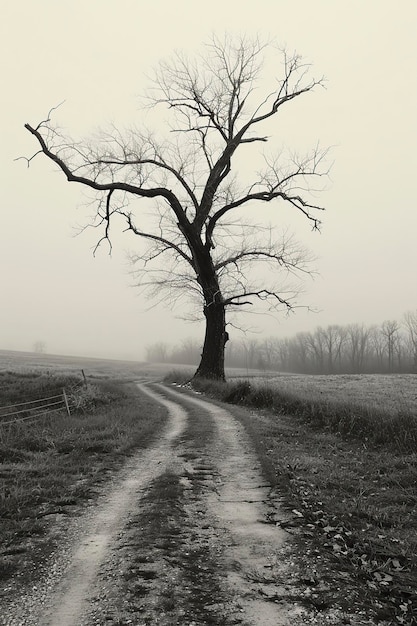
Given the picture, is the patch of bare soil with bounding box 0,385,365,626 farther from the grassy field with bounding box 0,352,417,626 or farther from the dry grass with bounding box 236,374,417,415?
the dry grass with bounding box 236,374,417,415

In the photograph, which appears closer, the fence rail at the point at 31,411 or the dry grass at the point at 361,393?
the dry grass at the point at 361,393

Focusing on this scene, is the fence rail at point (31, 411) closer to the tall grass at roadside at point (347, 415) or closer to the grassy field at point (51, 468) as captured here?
the grassy field at point (51, 468)

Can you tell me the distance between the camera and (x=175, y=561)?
4.94 meters

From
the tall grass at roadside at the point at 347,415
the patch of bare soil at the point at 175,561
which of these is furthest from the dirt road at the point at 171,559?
the tall grass at roadside at the point at 347,415

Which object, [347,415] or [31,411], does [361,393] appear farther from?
[31,411]

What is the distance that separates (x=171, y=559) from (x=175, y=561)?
71mm

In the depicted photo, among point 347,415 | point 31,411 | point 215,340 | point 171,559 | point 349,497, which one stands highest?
point 215,340

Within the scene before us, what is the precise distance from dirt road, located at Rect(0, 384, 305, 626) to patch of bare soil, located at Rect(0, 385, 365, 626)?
0.01m

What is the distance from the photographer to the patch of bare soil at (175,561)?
396 centimetres

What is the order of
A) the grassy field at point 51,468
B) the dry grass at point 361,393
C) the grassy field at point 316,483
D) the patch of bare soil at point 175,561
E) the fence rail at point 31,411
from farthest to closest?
the fence rail at point 31,411, the dry grass at point 361,393, the grassy field at point 51,468, the grassy field at point 316,483, the patch of bare soil at point 175,561

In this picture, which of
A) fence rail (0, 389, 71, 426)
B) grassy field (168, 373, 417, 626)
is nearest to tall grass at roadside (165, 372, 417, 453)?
grassy field (168, 373, 417, 626)

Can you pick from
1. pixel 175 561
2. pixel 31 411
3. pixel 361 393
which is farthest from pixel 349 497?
pixel 31 411

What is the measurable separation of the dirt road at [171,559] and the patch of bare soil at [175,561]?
1 centimetres

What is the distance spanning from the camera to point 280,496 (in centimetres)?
714
